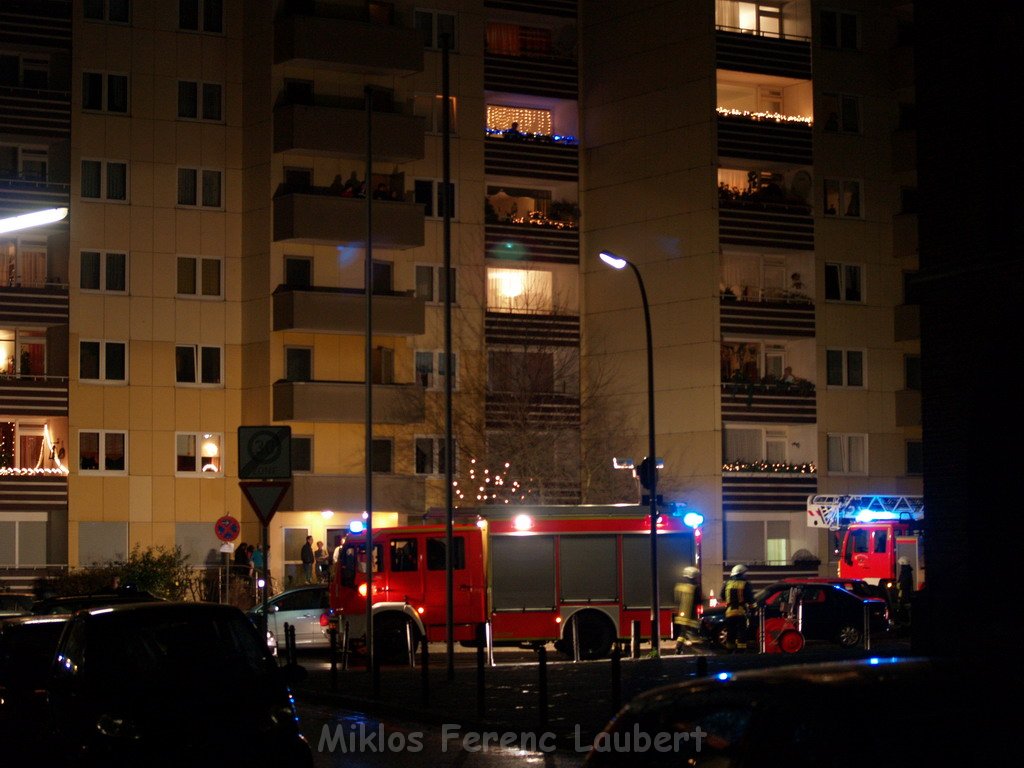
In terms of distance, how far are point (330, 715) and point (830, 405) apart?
33.0 meters

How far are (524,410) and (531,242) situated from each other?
5.70 meters

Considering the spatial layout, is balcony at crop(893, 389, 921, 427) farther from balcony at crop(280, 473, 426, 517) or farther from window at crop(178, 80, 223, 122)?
window at crop(178, 80, 223, 122)

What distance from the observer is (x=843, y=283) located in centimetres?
5256

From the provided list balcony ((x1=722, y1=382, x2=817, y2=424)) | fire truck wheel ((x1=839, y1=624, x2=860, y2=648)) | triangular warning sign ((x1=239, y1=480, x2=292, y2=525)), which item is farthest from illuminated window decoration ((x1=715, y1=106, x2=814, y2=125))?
triangular warning sign ((x1=239, y1=480, x2=292, y2=525))

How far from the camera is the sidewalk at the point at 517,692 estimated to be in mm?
18531

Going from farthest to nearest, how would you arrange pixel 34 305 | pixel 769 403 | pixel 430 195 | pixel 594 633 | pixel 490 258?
pixel 490 258
pixel 430 195
pixel 769 403
pixel 34 305
pixel 594 633

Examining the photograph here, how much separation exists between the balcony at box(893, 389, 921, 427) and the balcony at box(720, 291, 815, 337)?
370 centimetres

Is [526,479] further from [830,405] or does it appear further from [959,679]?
[959,679]

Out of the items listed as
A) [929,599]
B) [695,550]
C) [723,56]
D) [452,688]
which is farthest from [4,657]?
[723,56]

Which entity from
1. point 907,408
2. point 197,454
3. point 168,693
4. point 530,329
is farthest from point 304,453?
point 168,693

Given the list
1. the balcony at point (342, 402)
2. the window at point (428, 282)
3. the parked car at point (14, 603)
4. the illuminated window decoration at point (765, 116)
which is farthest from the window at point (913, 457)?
the parked car at point (14, 603)

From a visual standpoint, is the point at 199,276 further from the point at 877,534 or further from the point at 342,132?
the point at 877,534

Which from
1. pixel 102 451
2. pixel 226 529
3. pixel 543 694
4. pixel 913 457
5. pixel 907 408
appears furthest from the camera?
pixel 913 457

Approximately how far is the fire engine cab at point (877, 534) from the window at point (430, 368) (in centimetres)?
1212
